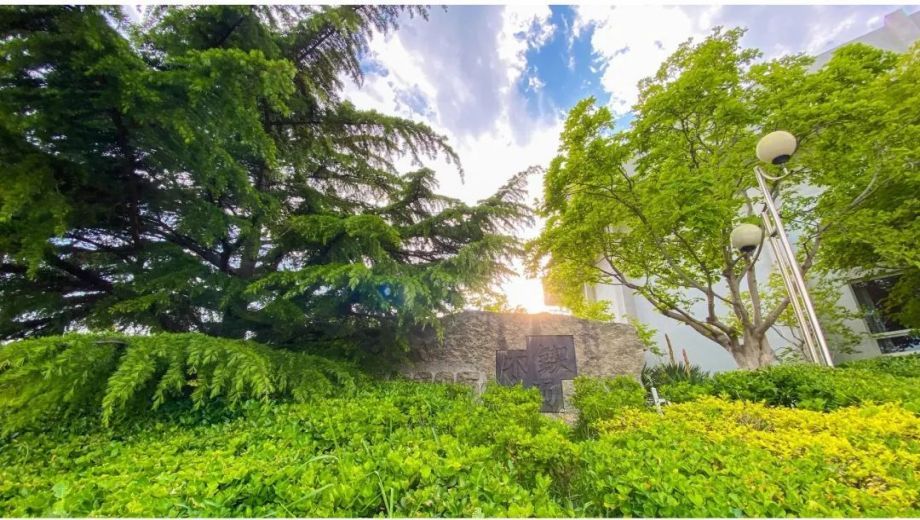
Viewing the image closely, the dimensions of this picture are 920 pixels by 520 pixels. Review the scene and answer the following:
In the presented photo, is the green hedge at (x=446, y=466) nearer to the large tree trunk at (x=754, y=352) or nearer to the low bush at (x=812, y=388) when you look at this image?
the low bush at (x=812, y=388)

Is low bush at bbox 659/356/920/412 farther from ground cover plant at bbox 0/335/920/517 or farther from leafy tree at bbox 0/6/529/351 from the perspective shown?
leafy tree at bbox 0/6/529/351

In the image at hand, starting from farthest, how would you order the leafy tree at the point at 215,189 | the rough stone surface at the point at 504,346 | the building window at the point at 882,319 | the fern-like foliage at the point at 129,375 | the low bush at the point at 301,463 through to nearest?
the building window at the point at 882,319 → the rough stone surface at the point at 504,346 → the leafy tree at the point at 215,189 → the fern-like foliage at the point at 129,375 → the low bush at the point at 301,463

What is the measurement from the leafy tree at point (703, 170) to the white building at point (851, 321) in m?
2.14

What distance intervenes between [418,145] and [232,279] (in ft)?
10.8

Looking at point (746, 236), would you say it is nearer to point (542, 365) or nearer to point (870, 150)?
point (870, 150)

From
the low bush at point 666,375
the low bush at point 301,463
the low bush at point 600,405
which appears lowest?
the low bush at point 301,463

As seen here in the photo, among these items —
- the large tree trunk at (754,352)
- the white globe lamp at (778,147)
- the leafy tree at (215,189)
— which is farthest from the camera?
the large tree trunk at (754,352)

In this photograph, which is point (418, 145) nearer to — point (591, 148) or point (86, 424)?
point (591, 148)

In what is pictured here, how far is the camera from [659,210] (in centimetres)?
650

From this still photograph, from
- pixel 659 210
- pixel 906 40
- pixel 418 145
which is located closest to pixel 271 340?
pixel 418 145

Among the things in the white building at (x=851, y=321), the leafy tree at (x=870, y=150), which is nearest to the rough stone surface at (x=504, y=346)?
the white building at (x=851, y=321)

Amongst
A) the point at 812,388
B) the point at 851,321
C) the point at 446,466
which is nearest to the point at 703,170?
the point at 812,388

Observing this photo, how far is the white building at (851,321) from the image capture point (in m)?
9.01

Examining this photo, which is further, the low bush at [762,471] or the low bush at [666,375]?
the low bush at [666,375]
